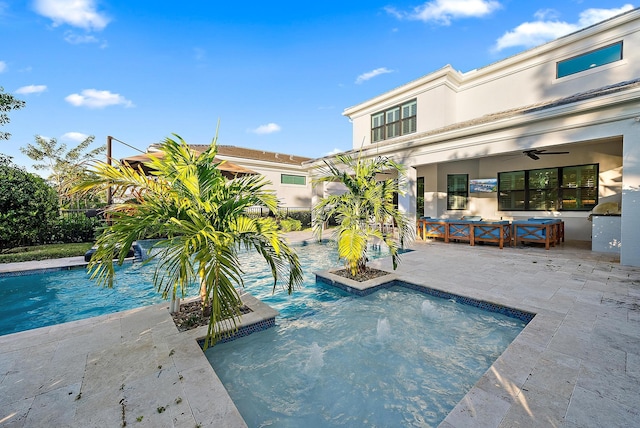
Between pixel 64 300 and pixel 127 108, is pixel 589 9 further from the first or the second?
pixel 127 108

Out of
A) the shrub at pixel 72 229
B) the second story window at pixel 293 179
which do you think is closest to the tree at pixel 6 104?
the shrub at pixel 72 229

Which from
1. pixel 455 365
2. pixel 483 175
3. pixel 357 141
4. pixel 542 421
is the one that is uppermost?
pixel 357 141

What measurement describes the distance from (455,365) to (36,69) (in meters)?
18.7

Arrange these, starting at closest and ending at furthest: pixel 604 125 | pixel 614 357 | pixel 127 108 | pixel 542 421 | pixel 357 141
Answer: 1. pixel 542 421
2. pixel 614 357
3. pixel 604 125
4. pixel 357 141
5. pixel 127 108

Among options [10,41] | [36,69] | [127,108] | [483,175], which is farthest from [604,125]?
[127,108]

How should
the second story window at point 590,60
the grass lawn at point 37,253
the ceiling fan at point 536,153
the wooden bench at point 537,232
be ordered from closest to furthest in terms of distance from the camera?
the grass lawn at point 37,253, the wooden bench at point 537,232, the second story window at point 590,60, the ceiling fan at point 536,153

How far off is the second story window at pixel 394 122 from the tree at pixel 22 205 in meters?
13.5

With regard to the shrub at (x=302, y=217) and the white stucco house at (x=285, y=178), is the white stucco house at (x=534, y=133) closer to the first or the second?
the shrub at (x=302, y=217)

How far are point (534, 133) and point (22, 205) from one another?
14.4m

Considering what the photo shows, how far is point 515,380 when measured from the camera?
229 centimetres

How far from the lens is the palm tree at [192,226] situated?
103 inches

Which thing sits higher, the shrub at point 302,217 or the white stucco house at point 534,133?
the white stucco house at point 534,133

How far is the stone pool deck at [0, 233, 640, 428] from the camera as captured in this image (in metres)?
1.91

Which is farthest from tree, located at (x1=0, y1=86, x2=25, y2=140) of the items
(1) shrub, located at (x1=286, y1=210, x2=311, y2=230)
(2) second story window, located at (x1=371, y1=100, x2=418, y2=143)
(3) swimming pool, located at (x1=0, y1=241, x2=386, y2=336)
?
(2) second story window, located at (x1=371, y1=100, x2=418, y2=143)
